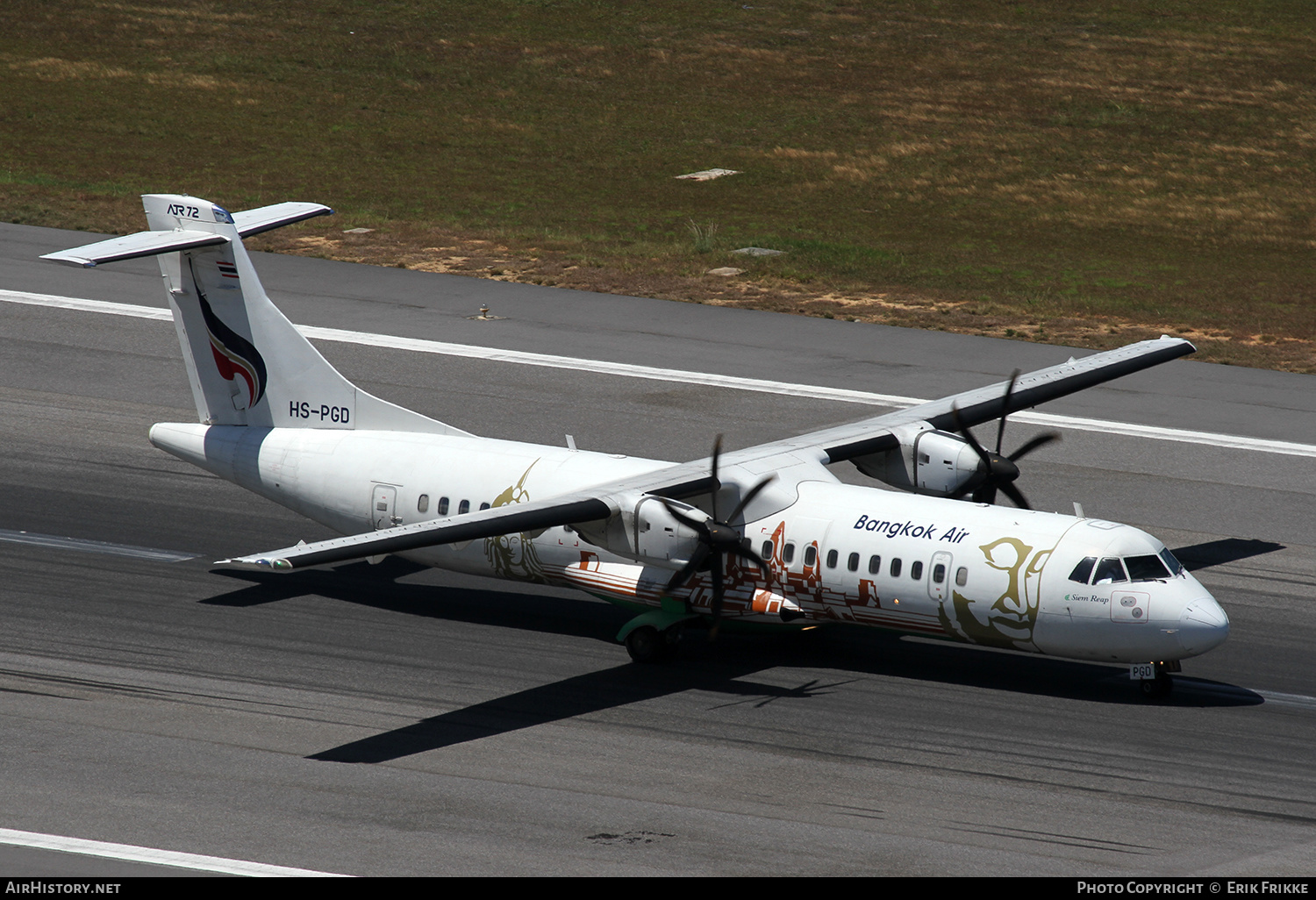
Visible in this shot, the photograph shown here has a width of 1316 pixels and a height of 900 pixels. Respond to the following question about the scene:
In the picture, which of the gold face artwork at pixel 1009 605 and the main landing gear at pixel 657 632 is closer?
the gold face artwork at pixel 1009 605

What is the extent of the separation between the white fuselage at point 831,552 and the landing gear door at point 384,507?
23mm

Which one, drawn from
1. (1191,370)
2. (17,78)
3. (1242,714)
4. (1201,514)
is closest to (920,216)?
(1191,370)

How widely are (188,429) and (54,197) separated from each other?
98.1ft

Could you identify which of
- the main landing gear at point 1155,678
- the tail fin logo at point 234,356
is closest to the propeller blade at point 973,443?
the main landing gear at point 1155,678

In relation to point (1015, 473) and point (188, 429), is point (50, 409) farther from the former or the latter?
point (1015, 473)

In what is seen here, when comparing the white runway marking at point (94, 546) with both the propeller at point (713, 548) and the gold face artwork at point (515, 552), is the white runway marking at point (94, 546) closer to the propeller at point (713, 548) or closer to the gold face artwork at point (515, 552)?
the gold face artwork at point (515, 552)

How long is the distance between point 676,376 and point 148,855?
908 inches

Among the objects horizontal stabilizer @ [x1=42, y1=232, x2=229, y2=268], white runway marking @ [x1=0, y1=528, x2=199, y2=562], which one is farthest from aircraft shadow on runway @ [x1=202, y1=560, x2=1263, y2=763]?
horizontal stabilizer @ [x1=42, y1=232, x2=229, y2=268]

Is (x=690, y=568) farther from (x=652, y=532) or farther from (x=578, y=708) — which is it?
(x=578, y=708)

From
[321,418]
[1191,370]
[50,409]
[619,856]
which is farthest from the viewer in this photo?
[1191,370]

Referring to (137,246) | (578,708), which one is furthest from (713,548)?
(137,246)

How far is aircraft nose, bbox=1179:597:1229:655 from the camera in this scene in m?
21.8

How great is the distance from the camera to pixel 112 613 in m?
25.3

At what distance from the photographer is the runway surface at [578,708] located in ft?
61.1
